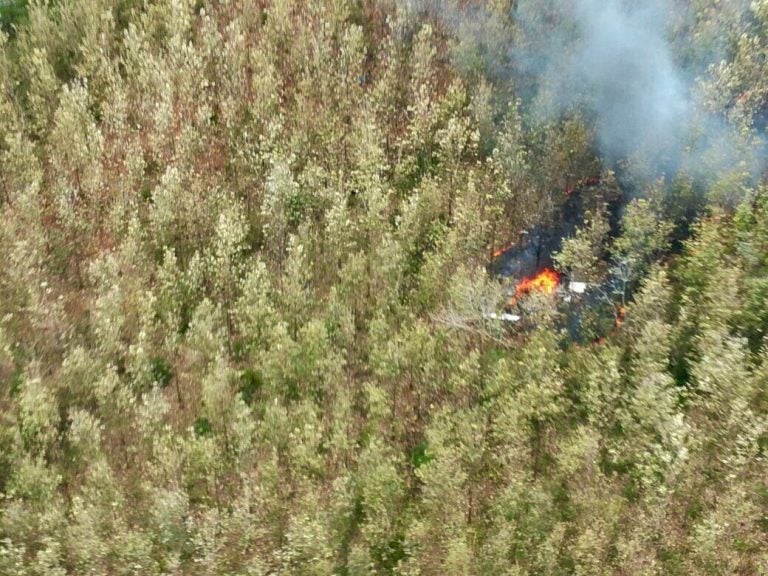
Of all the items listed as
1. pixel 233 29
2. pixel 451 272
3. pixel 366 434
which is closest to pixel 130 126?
pixel 233 29

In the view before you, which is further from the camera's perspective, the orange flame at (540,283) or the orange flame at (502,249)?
the orange flame at (502,249)

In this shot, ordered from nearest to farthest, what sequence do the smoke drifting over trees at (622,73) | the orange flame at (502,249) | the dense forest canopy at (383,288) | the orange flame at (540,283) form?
the dense forest canopy at (383,288) → the orange flame at (540,283) → the smoke drifting over trees at (622,73) → the orange flame at (502,249)

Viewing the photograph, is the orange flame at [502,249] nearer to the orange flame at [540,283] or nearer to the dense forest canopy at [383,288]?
the dense forest canopy at [383,288]

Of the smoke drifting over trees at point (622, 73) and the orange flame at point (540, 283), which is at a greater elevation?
the smoke drifting over trees at point (622, 73)

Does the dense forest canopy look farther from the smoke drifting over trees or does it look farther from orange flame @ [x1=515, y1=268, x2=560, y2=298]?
orange flame @ [x1=515, y1=268, x2=560, y2=298]

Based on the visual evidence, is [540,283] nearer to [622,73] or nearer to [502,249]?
[502,249]

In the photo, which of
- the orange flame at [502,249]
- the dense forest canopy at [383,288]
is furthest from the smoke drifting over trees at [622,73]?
the orange flame at [502,249]

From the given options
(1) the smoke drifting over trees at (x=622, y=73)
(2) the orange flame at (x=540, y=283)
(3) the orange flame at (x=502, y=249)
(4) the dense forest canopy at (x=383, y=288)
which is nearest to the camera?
(4) the dense forest canopy at (x=383, y=288)
